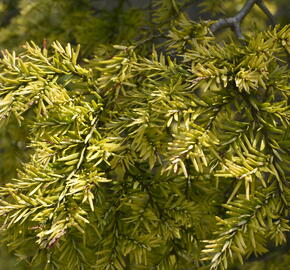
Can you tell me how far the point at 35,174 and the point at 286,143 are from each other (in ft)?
1.58

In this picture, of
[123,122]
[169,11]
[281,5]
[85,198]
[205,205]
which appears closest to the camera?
[85,198]

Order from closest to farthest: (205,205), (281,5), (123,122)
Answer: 1. (123,122)
2. (205,205)
3. (281,5)

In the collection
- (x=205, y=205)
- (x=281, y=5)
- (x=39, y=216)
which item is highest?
(x=39, y=216)

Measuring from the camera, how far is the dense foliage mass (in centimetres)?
83

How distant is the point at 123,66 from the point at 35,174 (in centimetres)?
32

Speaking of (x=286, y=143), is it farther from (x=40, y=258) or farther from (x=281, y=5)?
(x=281, y=5)

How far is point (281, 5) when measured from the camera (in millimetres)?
2910

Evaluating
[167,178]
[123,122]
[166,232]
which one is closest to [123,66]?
[123,122]

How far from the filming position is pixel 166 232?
93 centimetres

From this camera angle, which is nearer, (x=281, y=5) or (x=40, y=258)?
(x=40, y=258)

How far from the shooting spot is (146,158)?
34.1 inches

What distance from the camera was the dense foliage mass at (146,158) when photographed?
0.83 m

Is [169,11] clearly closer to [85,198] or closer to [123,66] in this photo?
[123,66]

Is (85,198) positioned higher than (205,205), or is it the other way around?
(85,198)
